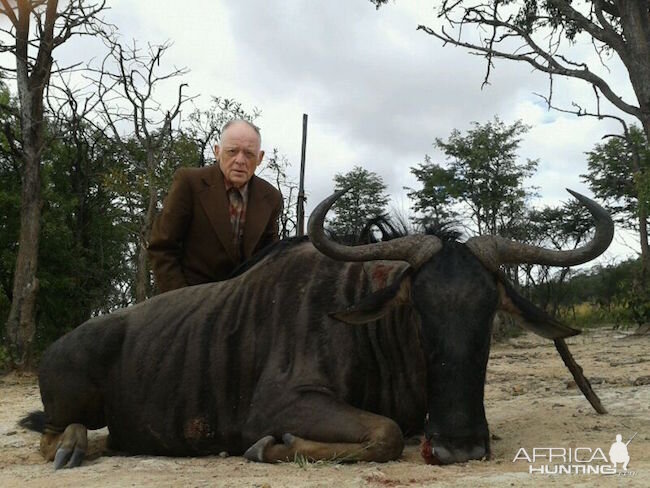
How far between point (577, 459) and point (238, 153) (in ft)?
9.06

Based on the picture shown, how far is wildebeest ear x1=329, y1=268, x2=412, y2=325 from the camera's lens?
11.0 feet

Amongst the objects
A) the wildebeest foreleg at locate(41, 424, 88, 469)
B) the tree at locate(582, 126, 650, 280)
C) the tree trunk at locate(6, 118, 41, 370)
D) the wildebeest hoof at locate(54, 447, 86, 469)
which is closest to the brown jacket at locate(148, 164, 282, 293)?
the wildebeest foreleg at locate(41, 424, 88, 469)

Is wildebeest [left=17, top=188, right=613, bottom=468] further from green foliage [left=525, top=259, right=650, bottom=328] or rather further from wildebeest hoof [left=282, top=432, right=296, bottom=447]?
green foliage [left=525, top=259, right=650, bottom=328]

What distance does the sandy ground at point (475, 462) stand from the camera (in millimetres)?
2732

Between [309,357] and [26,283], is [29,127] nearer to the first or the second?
[26,283]

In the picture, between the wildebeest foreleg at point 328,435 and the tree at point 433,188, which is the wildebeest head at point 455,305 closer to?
the wildebeest foreleg at point 328,435

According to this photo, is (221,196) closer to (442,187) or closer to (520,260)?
(520,260)

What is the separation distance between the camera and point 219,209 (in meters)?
4.61

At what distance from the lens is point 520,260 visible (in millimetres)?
3600

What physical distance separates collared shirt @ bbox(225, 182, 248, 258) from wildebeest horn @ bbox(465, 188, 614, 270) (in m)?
1.74

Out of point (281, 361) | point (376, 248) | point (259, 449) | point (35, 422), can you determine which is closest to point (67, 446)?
point (35, 422)

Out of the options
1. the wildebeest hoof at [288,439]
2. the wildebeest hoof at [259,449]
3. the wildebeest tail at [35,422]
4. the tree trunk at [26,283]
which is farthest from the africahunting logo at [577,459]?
the tree trunk at [26,283]

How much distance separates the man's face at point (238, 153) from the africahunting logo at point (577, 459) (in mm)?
2451

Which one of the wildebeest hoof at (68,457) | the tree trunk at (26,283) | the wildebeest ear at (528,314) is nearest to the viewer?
the wildebeest ear at (528,314)
